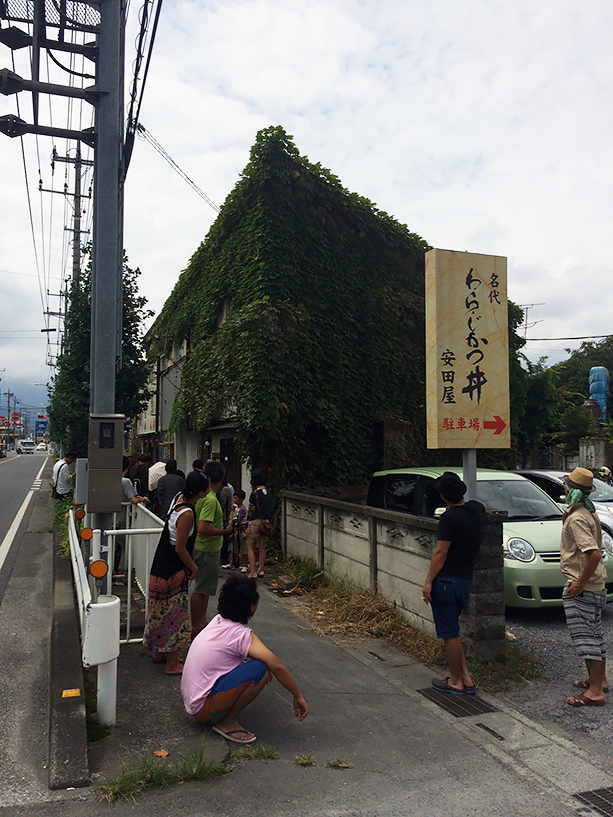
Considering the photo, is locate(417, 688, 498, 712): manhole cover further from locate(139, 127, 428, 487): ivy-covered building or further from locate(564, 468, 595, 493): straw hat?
locate(139, 127, 428, 487): ivy-covered building

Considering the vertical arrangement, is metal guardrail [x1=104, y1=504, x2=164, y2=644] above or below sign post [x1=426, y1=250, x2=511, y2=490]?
below

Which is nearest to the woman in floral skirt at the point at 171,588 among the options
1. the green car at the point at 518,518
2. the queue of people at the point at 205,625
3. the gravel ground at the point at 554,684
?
the queue of people at the point at 205,625

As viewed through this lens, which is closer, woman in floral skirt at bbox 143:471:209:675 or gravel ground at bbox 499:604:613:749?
gravel ground at bbox 499:604:613:749

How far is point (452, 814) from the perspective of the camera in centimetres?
340

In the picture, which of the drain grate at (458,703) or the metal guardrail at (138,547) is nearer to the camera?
the drain grate at (458,703)

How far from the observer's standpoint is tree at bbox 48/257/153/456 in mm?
14344

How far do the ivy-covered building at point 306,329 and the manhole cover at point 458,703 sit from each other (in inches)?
254

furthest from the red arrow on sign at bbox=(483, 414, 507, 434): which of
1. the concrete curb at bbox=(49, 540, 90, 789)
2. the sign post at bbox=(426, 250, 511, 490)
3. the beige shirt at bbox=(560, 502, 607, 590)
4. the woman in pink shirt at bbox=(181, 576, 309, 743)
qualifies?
the concrete curb at bbox=(49, 540, 90, 789)

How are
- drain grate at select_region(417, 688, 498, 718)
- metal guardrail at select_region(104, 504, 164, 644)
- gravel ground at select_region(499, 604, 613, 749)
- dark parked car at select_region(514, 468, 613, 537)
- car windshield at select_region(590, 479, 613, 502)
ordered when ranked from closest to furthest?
gravel ground at select_region(499, 604, 613, 749) < drain grate at select_region(417, 688, 498, 718) < metal guardrail at select_region(104, 504, 164, 644) < dark parked car at select_region(514, 468, 613, 537) < car windshield at select_region(590, 479, 613, 502)

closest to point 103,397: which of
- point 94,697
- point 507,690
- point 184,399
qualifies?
point 94,697

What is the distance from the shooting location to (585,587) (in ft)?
16.5

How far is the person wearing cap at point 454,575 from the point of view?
506 cm

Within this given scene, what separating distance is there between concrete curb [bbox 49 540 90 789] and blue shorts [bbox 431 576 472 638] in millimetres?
2705

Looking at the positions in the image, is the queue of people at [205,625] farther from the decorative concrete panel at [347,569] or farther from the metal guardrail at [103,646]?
the decorative concrete panel at [347,569]
